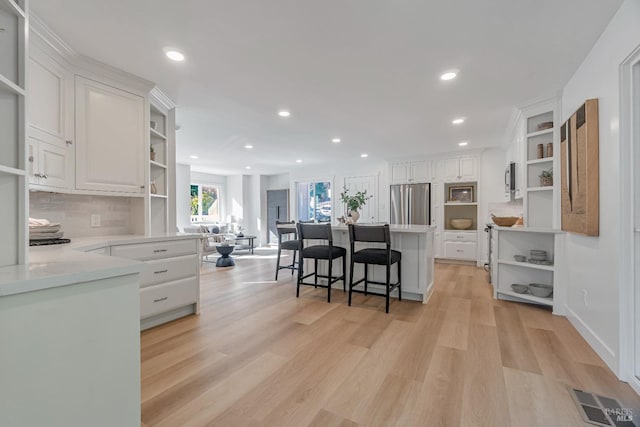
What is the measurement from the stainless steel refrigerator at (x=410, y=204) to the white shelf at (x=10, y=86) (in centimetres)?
624

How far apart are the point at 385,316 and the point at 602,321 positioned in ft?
5.51

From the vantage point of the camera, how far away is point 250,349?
2.22m

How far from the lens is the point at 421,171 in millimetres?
6434

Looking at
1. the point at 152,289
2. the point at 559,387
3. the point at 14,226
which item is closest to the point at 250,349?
the point at 152,289

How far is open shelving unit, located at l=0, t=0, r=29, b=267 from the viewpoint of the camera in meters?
1.06

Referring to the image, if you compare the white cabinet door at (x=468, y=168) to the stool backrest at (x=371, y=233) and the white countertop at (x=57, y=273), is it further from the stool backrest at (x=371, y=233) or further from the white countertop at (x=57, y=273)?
the white countertop at (x=57, y=273)

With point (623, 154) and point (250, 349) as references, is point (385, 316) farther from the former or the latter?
point (623, 154)

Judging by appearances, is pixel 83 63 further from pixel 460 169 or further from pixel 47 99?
pixel 460 169

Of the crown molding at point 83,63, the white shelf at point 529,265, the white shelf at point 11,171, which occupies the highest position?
the crown molding at point 83,63

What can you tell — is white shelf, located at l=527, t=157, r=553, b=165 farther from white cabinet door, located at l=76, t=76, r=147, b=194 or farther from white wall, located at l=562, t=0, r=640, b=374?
white cabinet door, located at l=76, t=76, r=147, b=194

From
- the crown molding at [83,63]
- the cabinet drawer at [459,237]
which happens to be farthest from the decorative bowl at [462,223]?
the crown molding at [83,63]

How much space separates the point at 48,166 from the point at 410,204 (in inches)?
235

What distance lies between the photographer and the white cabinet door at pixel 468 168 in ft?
19.3

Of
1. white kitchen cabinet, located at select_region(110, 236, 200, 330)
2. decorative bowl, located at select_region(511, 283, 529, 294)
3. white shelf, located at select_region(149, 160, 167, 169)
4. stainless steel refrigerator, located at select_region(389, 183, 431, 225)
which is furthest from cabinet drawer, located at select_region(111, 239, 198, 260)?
stainless steel refrigerator, located at select_region(389, 183, 431, 225)
